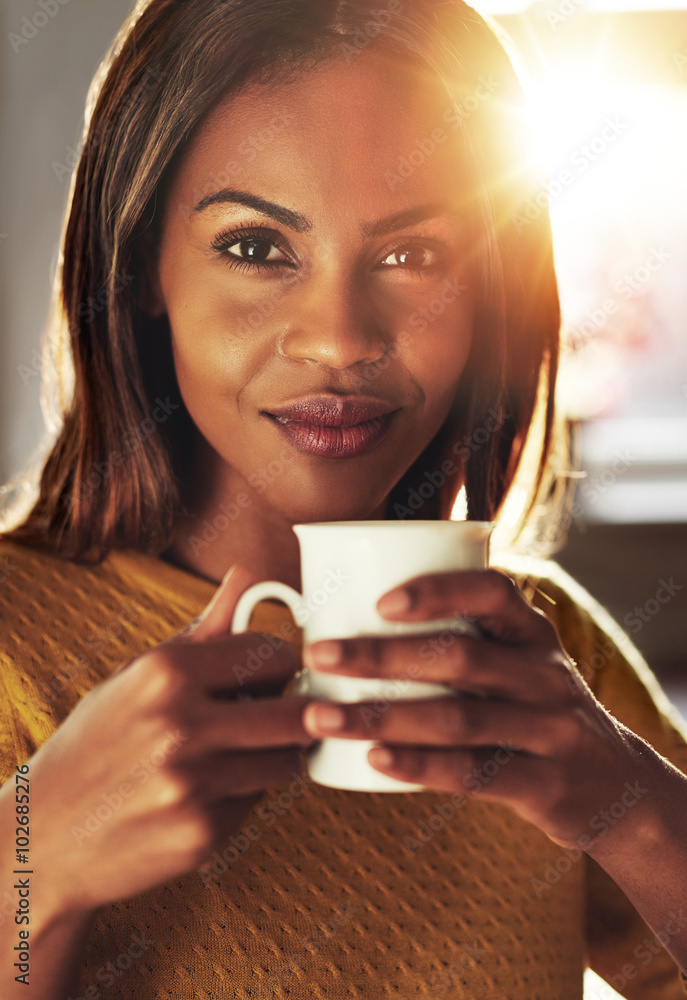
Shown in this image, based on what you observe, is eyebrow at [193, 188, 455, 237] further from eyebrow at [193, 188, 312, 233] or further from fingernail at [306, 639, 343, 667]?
fingernail at [306, 639, 343, 667]

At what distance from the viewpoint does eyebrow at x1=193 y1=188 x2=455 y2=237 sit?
2.27 ft

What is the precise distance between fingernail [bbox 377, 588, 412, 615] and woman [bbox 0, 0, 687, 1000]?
67 millimetres

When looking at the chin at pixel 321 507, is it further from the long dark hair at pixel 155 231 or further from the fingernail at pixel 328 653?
the fingernail at pixel 328 653

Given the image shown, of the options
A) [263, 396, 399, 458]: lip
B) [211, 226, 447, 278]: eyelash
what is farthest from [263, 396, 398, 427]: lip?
[211, 226, 447, 278]: eyelash

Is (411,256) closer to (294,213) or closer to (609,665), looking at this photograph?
(294,213)

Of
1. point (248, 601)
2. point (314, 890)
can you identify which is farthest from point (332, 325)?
point (314, 890)

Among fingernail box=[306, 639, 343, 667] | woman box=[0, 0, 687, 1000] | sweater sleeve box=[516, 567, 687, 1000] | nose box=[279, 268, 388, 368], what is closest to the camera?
fingernail box=[306, 639, 343, 667]

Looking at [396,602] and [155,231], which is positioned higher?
[155,231]

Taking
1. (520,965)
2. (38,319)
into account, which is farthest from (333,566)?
(38,319)

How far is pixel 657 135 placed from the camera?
2926 millimetres

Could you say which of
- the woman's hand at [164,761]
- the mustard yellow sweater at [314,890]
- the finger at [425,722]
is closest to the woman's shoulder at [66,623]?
the mustard yellow sweater at [314,890]

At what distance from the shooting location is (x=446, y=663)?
0.46 metres

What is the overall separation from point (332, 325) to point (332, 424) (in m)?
0.09

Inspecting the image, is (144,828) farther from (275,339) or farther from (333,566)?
(275,339)
